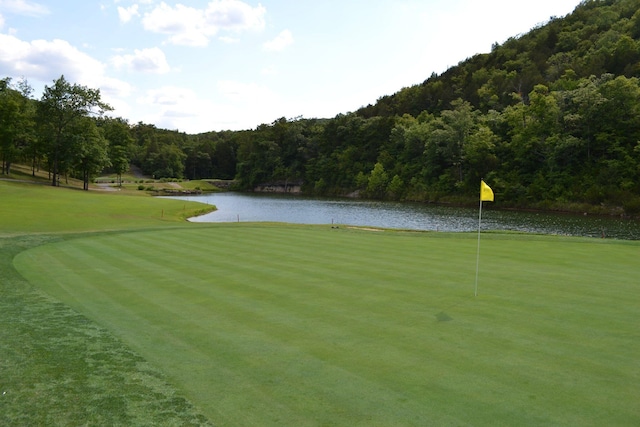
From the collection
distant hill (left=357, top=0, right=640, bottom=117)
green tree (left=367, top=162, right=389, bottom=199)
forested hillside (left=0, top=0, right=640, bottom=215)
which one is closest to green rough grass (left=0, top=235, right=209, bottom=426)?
forested hillside (left=0, top=0, right=640, bottom=215)

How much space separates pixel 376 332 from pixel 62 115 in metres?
75.1

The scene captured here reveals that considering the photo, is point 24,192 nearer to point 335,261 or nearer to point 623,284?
point 335,261

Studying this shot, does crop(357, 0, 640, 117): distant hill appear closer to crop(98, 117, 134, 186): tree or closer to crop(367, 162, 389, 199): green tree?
crop(367, 162, 389, 199): green tree

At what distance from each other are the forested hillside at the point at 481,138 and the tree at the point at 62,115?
0.79 m

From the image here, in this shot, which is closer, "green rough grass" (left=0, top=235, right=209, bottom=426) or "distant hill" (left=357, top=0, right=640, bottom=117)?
"green rough grass" (left=0, top=235, right=209, bottom=426)

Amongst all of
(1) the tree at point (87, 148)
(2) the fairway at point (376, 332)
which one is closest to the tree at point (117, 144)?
(1) the tree at point (87, 148)

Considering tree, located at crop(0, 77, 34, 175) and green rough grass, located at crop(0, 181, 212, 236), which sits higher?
tree, located at crop(0, 77, 34, 175)

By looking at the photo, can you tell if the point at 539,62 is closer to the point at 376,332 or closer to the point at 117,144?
the point at 117,144

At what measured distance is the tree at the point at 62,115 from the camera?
6744 centimetres

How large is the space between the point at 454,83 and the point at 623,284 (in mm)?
139457

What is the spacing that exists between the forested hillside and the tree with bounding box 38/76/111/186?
2.60 ft

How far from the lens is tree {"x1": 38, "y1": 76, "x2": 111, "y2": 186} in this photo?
67438 millimetres

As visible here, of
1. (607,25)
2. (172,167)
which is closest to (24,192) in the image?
(172,167)

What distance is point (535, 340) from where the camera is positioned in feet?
23.9
